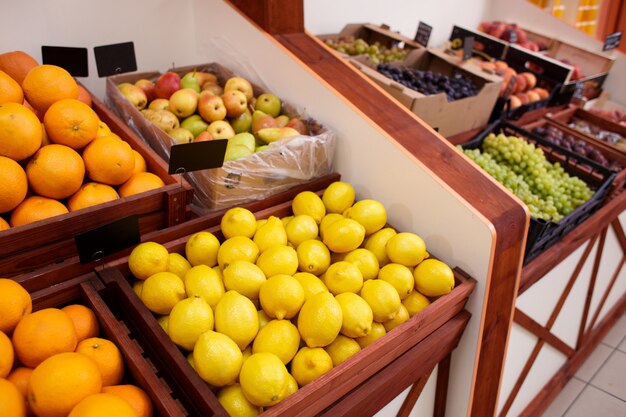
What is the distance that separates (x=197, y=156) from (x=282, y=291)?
469 millimetres

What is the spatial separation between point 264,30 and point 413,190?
0.89 m

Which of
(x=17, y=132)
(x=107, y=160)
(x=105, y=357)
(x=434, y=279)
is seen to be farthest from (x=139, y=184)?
(x=434, y=279)

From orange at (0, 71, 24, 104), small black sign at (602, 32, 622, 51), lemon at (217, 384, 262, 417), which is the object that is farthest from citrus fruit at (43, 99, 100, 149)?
small black sign at (602, 32, 622, 51)

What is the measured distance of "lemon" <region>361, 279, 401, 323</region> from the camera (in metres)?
1.25

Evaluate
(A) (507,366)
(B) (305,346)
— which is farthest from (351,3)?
(B) (305,346)

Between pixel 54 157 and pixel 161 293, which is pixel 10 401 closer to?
pixel 161 293

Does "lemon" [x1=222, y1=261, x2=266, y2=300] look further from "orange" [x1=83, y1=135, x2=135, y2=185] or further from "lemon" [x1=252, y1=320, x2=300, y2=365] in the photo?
"orange" [x1=83, y1=135, x2=135, y2=185]

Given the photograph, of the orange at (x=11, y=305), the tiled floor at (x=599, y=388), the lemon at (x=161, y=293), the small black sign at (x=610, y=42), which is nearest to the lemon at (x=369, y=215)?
the lemon at (x=161, y=293)

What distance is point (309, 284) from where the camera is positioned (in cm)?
128

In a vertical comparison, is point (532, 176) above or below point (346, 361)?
below

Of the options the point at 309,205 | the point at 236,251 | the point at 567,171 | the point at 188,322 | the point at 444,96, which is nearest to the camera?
the point at 188,322

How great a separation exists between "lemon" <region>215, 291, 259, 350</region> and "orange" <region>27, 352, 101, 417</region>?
0.29 metres

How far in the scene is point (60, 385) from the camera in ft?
3.00

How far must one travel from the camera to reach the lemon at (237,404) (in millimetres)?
1046
